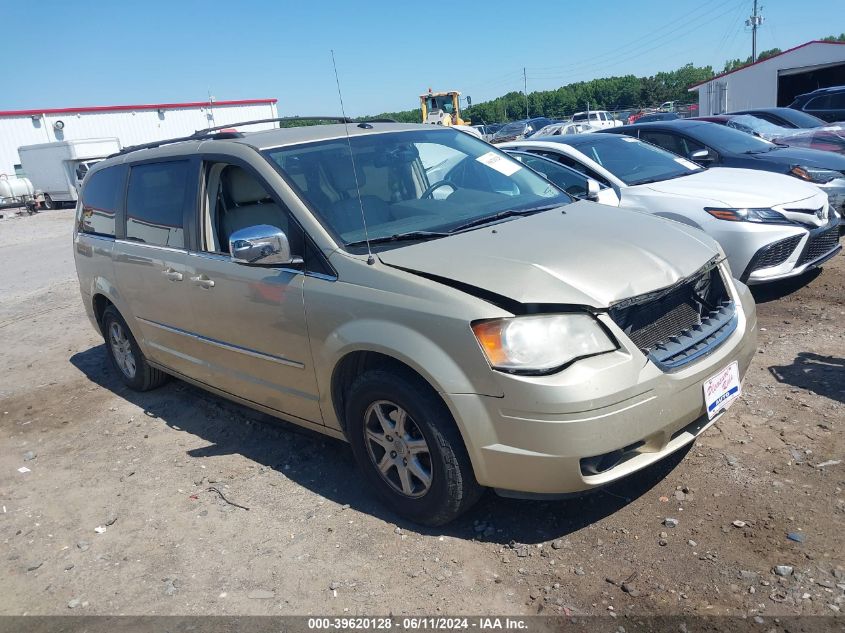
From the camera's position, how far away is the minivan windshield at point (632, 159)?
279 inches

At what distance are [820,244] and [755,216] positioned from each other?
0.74 metres

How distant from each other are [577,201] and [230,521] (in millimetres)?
2725

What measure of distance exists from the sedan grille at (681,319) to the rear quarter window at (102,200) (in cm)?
387

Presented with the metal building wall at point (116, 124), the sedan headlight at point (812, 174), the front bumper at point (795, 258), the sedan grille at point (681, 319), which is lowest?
the front bumper at point (795, 258)

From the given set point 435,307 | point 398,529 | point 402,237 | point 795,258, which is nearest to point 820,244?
point 795,258

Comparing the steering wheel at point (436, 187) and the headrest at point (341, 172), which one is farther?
the steering wheel at point (436, 187)

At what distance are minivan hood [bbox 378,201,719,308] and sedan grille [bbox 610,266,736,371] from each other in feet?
0.25

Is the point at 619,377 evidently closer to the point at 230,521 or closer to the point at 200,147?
the point at 230,521

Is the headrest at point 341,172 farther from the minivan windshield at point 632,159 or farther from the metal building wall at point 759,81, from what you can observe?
the metal building wall at point 759,81

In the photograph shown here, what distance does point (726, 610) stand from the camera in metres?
2.54

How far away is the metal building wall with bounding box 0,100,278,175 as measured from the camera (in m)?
37.2

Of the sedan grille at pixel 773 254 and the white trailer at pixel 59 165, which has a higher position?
the white trailer at pixel 59 165

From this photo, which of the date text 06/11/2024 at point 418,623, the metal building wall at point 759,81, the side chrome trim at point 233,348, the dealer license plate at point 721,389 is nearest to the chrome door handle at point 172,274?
the side chrome trim at point 233,348

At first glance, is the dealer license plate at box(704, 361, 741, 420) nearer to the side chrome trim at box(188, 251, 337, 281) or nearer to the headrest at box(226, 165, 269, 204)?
the side chrome trim at box(188, 251, 337, 281)
